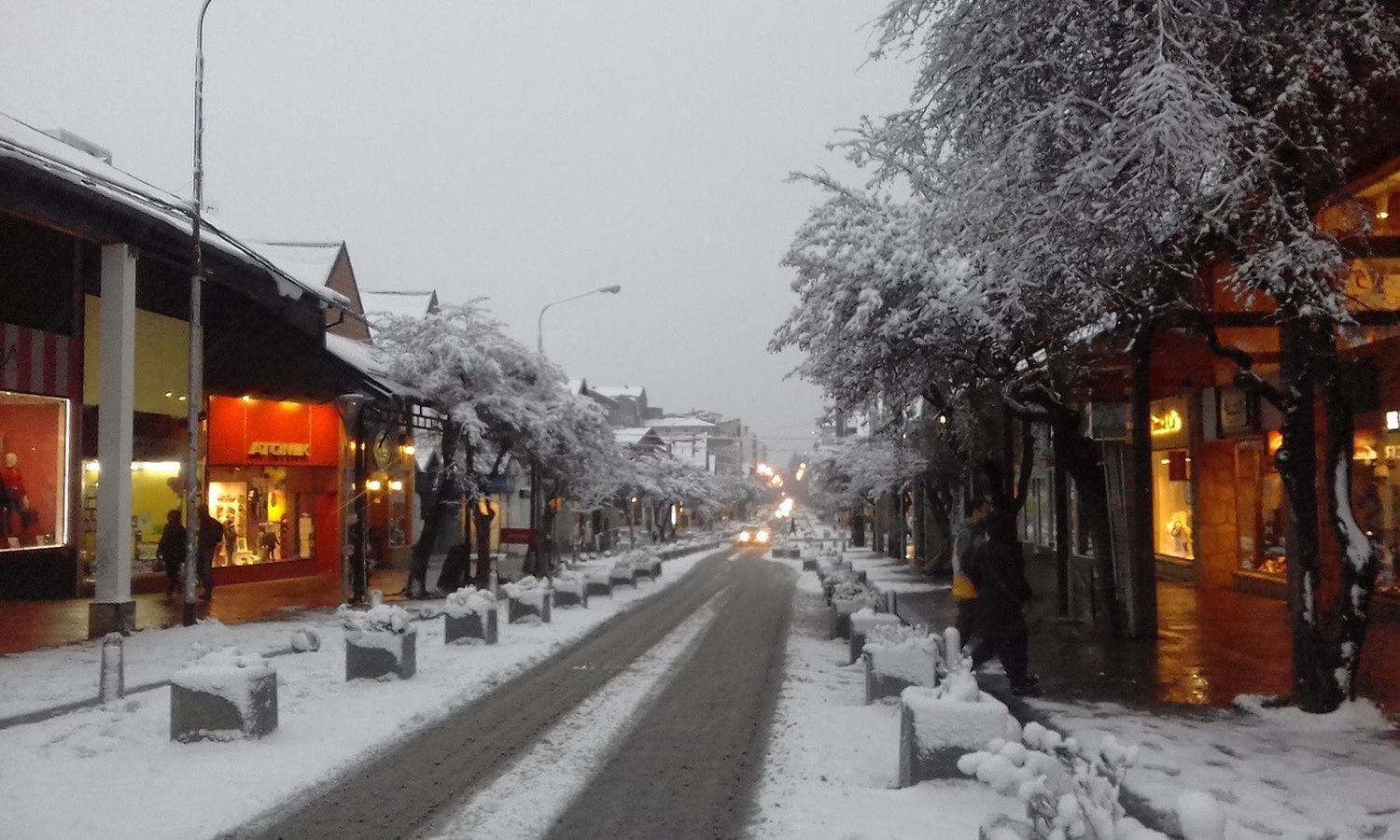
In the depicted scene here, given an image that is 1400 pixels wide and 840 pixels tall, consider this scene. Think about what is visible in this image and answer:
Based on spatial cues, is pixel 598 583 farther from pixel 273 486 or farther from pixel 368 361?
pixel 273 486

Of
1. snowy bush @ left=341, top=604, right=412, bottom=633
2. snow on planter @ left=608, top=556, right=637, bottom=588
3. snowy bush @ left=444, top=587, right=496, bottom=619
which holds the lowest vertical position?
snow on planter @ left=608, top=556, right=637, bottom=588

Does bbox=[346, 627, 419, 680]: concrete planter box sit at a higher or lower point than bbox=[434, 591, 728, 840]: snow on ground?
higher

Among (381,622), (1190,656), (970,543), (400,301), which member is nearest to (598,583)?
(381,622)

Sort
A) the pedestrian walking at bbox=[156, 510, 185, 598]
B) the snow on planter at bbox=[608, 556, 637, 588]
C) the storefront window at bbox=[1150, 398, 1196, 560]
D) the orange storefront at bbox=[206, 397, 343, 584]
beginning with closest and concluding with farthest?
1. the pedestrian walking at bbox=[156, 510, 185, 598]
2. the storefront window at bbox=[1150, 398, 1196, 560]
3. the orange storefront at bbox=[206, 397, 343, 584]
4. the snow on planter at bbox=[608, 556, 637, 588]

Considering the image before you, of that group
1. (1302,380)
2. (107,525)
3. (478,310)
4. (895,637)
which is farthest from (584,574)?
(1302,380)

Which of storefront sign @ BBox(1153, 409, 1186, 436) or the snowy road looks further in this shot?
storefront sign @ BBox(1153, 409, 1186, 436)

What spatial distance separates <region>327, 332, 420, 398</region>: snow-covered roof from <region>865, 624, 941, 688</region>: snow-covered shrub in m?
16.4

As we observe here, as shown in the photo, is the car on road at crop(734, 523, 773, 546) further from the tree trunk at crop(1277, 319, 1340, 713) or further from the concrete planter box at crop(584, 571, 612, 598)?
the tree trunk at crop(1277, 319, 1340, 713)

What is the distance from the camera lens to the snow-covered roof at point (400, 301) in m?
40.8

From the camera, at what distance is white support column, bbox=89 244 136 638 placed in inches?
618

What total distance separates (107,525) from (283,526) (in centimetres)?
1358

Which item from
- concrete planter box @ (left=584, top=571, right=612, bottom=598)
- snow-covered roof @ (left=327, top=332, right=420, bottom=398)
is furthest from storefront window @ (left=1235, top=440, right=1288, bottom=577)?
snow-covered roof @ (left=327, top=332, right=420, bottom=398)

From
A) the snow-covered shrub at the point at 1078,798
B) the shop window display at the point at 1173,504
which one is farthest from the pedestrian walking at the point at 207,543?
the snow-covered shrub at the point at 1078,798

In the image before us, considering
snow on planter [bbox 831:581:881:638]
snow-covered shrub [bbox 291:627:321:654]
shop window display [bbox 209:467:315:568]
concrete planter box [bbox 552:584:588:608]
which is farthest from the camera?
shop window display [bbox 209:467:315:568]
